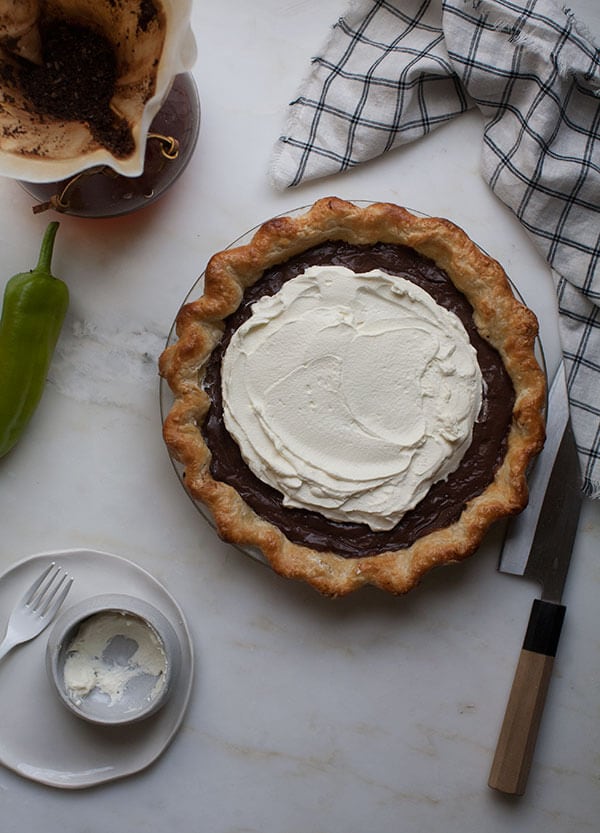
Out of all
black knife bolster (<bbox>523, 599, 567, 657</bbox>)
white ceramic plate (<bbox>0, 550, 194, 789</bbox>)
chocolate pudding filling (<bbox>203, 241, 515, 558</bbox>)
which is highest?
chocolate pudding filling (<bbox>203, 241, 515, 558</bbox>)

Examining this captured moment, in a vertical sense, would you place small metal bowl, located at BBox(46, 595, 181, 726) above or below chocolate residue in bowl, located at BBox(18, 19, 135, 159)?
below

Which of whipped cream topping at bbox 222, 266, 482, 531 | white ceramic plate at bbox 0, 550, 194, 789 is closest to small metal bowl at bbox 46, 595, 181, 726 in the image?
white ceramic plate at bbox 0, 550, 194, 789

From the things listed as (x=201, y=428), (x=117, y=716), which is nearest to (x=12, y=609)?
(x=117, y=716)

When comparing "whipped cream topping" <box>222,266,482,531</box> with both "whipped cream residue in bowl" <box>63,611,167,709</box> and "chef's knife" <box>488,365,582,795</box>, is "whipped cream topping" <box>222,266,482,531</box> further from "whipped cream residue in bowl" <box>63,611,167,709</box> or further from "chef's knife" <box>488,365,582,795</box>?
"whipped cream residue in bowl" <box>63,611,167,709</box>

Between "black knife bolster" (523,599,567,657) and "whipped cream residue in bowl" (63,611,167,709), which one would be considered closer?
"whipped cream residue in bowl" (63,611,167,709)

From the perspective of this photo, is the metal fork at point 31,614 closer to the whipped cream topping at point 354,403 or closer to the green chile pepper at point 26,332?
the green chile pepper at point 26,332

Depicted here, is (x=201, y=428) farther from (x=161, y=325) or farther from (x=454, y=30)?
(x=454, y=30)

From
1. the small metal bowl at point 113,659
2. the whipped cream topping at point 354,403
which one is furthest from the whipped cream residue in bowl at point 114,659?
the whipped cream topping at point 354,403
